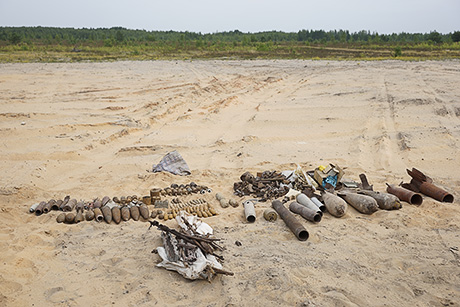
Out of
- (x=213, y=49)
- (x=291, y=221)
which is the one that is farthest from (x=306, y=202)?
(x=213, y=49)

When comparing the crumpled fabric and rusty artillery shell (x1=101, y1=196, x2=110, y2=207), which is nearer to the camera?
rusty artillery shell (x1=101, y1=196, x2=110, y2=207)

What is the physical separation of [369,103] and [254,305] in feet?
36.7

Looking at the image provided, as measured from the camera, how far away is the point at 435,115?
11000 millimetres

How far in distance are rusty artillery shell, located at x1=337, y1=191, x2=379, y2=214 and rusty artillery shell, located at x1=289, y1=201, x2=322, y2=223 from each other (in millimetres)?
698

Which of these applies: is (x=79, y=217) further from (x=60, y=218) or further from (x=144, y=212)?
(x=144, y=212)

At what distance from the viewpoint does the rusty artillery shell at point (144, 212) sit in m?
5.49

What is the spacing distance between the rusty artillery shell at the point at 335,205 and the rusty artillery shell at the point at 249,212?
1217mm

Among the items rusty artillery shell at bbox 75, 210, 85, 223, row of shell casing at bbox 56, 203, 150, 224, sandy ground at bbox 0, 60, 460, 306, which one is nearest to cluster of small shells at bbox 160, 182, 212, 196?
sandy ground at bbox 0, 60, 460, 306

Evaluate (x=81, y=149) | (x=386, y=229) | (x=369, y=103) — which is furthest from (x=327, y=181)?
(x=369, y=103)

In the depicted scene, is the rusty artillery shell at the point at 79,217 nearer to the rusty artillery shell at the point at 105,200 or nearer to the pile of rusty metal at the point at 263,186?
the rusty artillery shell at the point at 105,200

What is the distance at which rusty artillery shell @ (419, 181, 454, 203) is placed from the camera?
18.5 ft

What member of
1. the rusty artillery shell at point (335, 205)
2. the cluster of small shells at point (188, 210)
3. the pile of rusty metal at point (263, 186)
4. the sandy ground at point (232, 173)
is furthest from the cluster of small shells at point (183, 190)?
the rusty artillery shell at point (335, 205)

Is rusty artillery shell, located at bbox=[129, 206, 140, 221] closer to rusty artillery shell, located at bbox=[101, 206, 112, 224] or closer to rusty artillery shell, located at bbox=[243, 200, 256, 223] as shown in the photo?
rusty artillery shell, located at bbox=[101, 206, 112, 224]

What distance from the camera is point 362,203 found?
5418 mm
